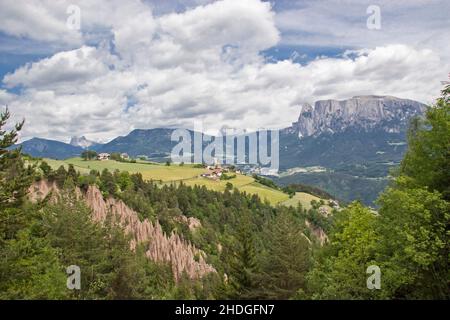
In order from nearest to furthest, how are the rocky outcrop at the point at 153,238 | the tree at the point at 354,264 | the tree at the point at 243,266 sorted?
the tree at the point at 354,264 < the tree at the point at 243,266 < the rocky outcrop at the point at 153,238

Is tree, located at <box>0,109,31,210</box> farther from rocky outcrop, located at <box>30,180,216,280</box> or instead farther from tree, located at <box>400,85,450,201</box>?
rocky outcrop, located at <box>30,180,216,280</box>

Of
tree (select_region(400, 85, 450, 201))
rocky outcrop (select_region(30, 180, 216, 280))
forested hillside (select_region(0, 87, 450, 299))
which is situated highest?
tree (select_region(400, 85, 450, 201))

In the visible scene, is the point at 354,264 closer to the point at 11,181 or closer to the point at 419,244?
the point at 419,244

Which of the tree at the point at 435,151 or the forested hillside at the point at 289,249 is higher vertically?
the tree at the point at 435,151

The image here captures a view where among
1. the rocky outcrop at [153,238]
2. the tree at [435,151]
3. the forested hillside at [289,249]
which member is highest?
the tree at [435,151]

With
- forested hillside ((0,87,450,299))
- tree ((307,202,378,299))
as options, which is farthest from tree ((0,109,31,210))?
tree ((307,202,378,299))

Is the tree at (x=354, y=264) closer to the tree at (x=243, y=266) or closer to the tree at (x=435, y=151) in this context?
the tree at (x=435, y=151)

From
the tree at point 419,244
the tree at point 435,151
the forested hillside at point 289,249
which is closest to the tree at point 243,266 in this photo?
the forested hillside at point 289,249

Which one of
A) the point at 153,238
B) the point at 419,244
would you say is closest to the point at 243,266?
the point at 419,244

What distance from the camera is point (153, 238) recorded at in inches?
3952

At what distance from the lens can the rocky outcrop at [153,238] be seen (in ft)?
309

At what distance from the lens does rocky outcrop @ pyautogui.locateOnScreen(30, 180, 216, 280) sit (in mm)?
94188

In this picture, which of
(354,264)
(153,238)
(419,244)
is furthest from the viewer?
(153,238)
